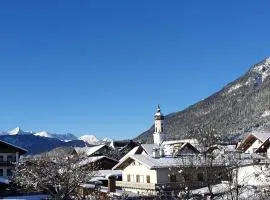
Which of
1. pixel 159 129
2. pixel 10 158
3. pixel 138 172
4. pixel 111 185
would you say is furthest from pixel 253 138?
pixel 159 129

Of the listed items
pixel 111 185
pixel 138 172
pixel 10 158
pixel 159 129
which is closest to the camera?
pixel 111 185

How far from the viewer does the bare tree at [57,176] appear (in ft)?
158

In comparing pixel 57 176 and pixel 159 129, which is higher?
pixel 159 129

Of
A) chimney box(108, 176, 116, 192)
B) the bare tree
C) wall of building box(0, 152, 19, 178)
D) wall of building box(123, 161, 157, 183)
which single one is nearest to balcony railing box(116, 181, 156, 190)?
wall of building box(123, 161, 157, 183)

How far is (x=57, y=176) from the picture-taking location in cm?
5028

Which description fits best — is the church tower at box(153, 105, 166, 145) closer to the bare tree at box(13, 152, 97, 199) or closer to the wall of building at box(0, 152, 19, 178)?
the wall of building at box(0, 152, 19, 178)

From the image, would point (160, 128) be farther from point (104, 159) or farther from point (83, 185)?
point (83, 185)

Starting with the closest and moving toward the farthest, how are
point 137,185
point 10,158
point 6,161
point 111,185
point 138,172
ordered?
point 111,185, point 137,185, point 138,172, point 6,161, point 10,158

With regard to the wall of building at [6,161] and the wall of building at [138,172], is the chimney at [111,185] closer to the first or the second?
the wall of building at [138,172]

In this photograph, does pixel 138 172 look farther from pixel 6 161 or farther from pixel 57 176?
pixel 6 161

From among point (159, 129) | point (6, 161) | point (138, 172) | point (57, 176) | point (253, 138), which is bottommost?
point (57, 176)

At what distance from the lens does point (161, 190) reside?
2089 inches

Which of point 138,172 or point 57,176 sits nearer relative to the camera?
point 57,176

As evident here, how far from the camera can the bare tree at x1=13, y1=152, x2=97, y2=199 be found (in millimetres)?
48094
